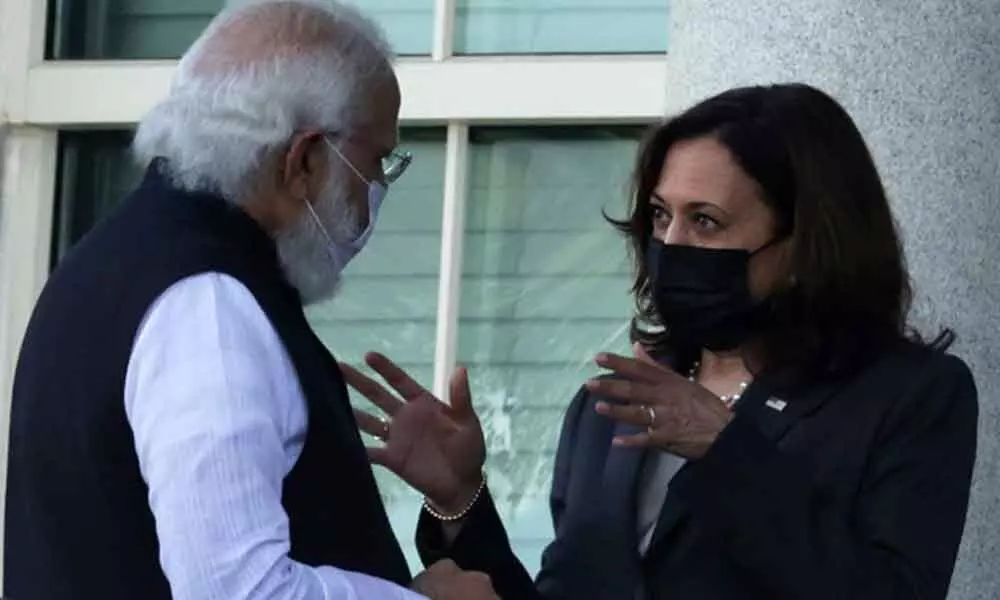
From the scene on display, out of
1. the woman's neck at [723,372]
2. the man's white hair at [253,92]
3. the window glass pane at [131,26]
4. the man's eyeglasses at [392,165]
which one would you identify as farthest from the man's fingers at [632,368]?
the window glass pane at [131,26]

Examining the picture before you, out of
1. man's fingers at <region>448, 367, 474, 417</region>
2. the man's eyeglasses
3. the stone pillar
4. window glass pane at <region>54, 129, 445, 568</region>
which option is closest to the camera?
the man's eyeglasses

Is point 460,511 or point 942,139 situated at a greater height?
point 942,139

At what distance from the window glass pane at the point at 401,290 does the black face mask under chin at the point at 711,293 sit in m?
1.90

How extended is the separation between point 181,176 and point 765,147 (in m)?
0.99

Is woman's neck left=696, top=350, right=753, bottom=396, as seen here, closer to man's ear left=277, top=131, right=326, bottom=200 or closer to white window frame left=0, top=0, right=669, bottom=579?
man's ear left=277, top=131, right=326, bottom=200

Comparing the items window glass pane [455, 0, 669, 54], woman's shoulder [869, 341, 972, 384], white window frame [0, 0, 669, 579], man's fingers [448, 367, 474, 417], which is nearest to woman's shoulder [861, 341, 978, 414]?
woman's shoulder [869, 341, 972, 384]

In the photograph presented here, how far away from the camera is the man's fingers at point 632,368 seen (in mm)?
3621

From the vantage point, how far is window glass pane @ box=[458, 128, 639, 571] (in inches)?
225

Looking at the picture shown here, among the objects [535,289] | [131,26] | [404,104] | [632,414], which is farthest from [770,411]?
[131,26]

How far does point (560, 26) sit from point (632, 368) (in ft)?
7.46

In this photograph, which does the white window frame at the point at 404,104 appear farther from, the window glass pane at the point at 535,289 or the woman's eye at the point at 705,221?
the woman's eye at the point at 705,221

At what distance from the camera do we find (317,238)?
3.47m

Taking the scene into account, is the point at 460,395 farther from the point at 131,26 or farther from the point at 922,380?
the point at 131,26

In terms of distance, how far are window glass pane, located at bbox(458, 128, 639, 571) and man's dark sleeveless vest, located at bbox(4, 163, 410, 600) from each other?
2.33 metres
